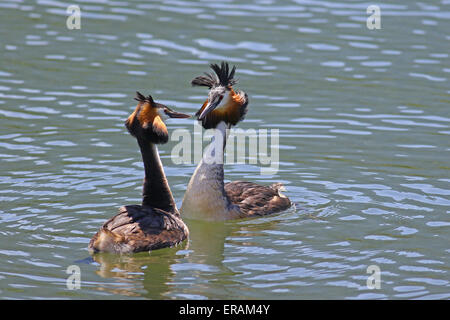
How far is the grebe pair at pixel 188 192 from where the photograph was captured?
422 inches

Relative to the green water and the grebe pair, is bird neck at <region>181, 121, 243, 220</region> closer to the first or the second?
the grebe pair

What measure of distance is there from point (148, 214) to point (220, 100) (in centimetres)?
215

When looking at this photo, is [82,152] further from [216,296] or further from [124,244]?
[216,296]

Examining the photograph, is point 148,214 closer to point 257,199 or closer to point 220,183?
point 220,183

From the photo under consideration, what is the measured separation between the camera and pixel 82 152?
14.5 metres

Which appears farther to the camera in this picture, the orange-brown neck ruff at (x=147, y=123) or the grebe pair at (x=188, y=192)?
the orange-brown neck ruff at (x=147, y=123)

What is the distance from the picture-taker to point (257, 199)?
12.7m

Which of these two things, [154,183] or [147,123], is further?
[154,183]

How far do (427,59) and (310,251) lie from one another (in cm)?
905

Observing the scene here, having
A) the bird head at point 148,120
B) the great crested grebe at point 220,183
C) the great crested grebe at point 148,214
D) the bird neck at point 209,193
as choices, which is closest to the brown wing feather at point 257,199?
the great crested grebe at point 220,183

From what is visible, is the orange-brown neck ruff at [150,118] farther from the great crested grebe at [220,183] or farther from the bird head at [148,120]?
the great crested grebe at [220,183]

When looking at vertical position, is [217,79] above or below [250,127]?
above

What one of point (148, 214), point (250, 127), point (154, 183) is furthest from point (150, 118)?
point (250, 127)
